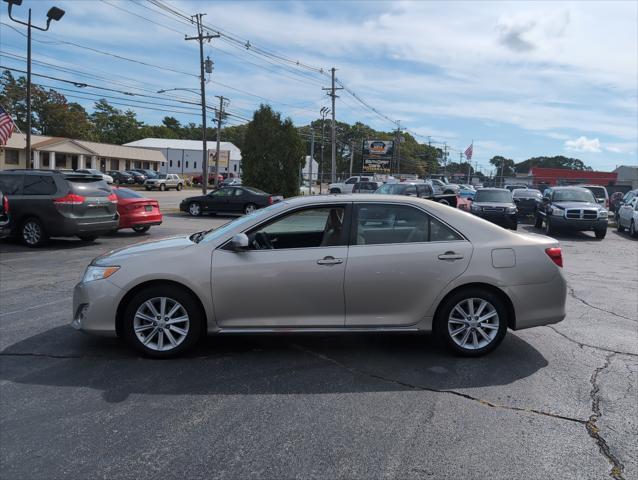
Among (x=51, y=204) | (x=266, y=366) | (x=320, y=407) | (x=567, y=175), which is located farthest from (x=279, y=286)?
(x=567, y=175)

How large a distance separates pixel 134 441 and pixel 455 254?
3116mm

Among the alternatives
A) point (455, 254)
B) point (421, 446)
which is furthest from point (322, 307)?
point (421, 446)

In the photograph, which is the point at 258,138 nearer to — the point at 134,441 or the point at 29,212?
the point at 29,212

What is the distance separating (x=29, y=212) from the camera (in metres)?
12.7

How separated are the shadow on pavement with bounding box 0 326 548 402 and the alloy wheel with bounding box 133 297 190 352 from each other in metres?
0.19

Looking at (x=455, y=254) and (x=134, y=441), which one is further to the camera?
(x=455, y=254)

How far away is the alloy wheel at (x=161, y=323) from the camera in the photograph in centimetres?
493

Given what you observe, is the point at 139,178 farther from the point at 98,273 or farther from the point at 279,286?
the point at 279,286

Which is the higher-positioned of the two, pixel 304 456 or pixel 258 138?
pixel 258 138

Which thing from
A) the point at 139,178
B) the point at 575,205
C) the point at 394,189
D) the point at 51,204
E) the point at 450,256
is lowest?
the point at 450,256

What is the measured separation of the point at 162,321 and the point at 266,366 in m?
1.04

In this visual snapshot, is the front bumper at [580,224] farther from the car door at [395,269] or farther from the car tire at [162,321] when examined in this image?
the car tire at [162,321]

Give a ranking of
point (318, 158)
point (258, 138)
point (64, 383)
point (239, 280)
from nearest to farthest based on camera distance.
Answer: point (64, 383) < point (239, 280) < point (258, 138) < point (318, 158)

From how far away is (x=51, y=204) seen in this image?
1239 cm
